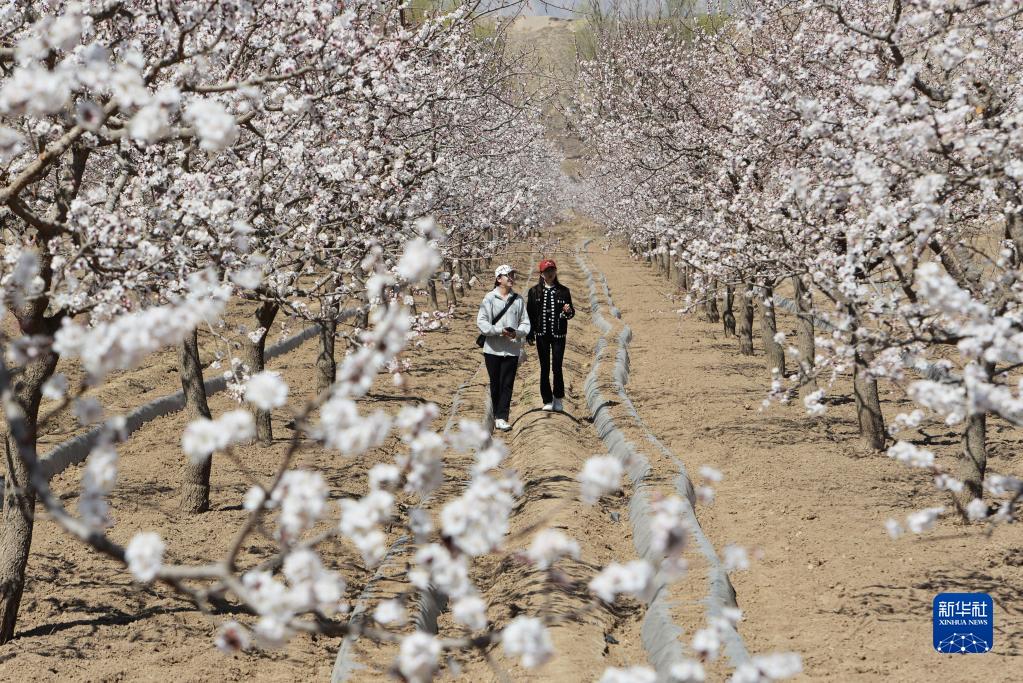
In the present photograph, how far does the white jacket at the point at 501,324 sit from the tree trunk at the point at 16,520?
17.8 ft

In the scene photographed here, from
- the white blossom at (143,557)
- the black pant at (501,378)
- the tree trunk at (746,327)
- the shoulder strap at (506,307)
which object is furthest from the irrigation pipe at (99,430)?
A: the tree trunk at (746,327)

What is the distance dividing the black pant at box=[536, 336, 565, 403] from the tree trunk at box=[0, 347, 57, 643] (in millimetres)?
6931

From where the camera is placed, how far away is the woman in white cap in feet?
37.0

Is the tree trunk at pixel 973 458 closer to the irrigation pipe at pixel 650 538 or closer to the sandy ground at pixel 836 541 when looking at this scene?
the sandy ground at pixel 836 541

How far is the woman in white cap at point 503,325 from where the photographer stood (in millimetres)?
11289

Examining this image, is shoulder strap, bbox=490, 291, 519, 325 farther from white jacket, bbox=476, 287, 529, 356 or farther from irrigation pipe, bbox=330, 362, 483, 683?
irrigation pipe, bbox=330, 362, 483, 683

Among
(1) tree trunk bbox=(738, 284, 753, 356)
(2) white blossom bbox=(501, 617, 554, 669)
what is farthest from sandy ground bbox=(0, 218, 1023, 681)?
(1) tree trunk bbox=(738, 284, 753, 356)

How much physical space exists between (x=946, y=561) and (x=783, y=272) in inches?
137

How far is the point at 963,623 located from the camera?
254 inches

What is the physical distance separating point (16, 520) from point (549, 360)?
7663mm

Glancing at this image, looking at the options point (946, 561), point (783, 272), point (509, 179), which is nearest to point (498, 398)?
point (783, 272)

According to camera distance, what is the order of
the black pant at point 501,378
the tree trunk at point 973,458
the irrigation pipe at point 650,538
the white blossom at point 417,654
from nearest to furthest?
the white blossom at point 417,654, the irrigation pipe at point 650,538, the tree trunk at point 973,458, the black pant at point 501,378

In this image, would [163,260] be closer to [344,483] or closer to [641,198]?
[344,483]

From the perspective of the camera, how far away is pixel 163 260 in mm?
6094
